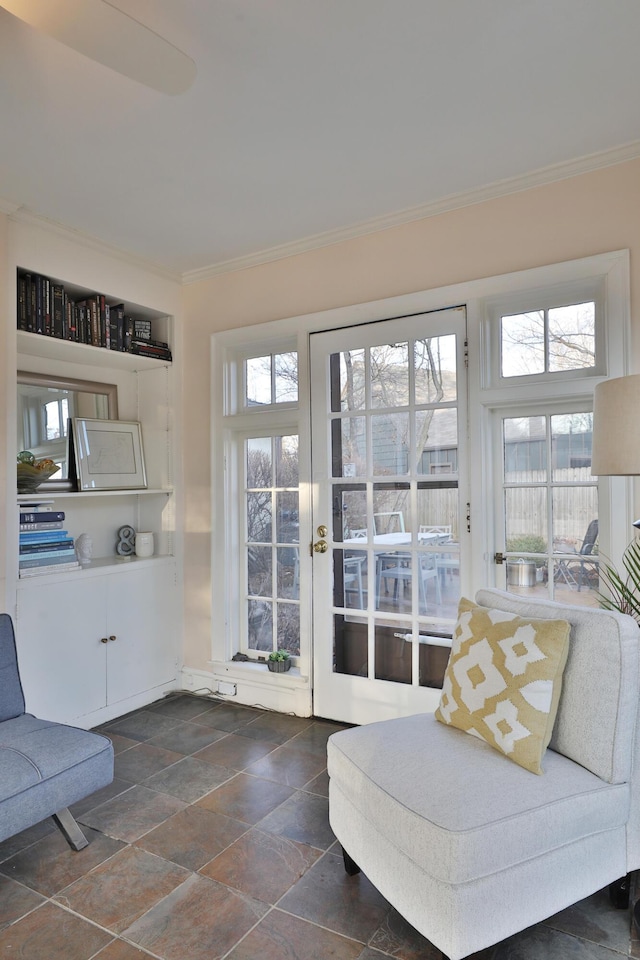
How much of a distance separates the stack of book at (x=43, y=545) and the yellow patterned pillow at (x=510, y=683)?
2.06 metres

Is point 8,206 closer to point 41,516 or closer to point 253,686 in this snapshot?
point 41,516

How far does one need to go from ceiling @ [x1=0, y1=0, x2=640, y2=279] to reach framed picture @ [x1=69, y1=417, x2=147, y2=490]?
109 centimetres

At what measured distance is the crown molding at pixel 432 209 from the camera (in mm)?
2477

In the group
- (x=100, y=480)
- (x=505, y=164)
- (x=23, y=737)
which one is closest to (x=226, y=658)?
(x=100, y=480)

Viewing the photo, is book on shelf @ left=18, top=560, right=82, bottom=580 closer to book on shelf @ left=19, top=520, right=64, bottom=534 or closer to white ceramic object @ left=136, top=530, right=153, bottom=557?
book on shelf @ left=19, top=520, right=64, bottom=534

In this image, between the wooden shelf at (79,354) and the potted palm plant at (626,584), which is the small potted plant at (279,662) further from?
the wooden shelf at (79,354)

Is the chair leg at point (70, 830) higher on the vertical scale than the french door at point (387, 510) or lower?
lower

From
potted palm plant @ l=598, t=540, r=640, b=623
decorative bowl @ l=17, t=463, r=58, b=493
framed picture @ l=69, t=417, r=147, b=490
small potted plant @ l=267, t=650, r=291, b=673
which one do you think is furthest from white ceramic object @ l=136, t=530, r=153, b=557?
potted palm plant @ l=598, t=540, r=640, b=623

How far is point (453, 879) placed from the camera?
4.64 ft

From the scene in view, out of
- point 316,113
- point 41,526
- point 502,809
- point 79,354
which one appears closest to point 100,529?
point 41,526

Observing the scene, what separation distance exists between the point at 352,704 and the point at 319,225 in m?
2.49

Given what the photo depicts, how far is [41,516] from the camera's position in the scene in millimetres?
3035

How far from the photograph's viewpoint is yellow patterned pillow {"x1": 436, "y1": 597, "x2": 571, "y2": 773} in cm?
170

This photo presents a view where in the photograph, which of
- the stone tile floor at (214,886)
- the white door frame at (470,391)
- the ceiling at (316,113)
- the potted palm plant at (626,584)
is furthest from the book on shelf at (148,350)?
the potted palm plant at (626,584)
